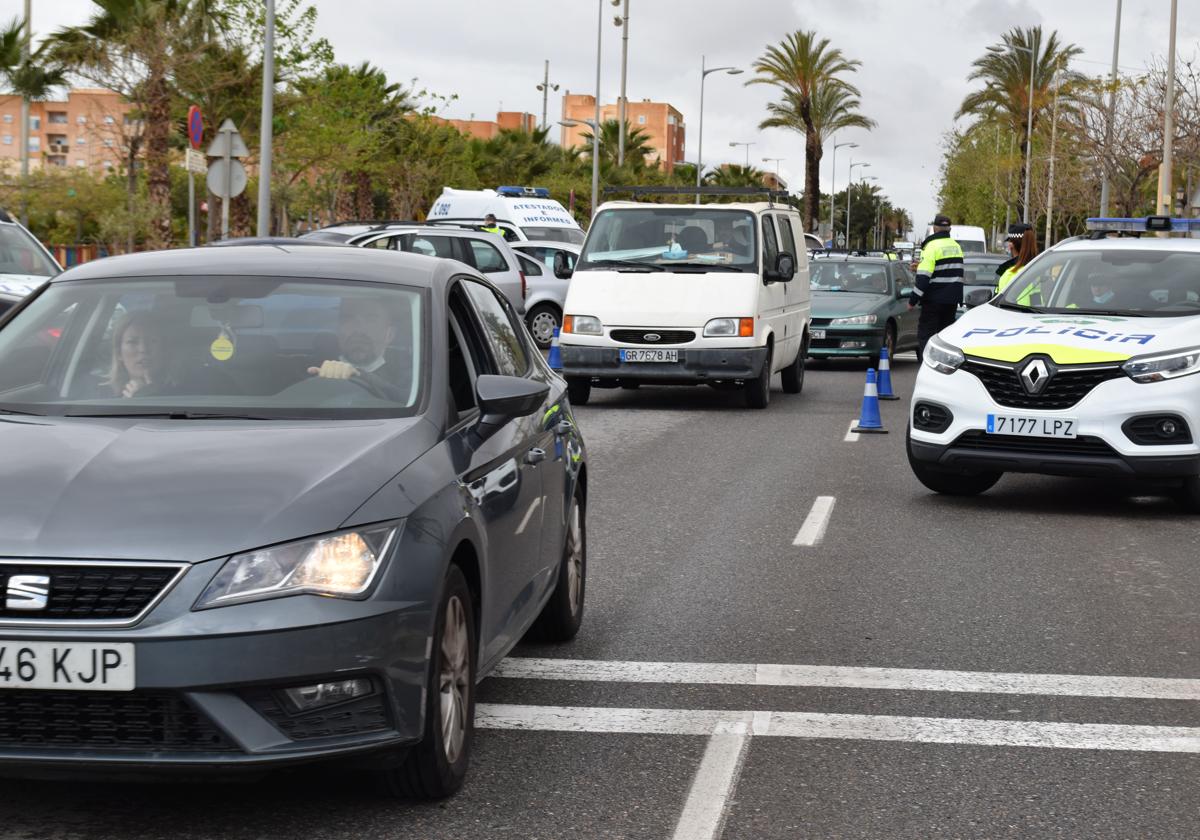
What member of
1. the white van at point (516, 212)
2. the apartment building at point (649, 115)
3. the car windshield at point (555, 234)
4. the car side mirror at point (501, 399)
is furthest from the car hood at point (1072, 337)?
the apartment building at point (649, 115)

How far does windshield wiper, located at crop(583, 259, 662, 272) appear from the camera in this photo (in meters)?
18.4

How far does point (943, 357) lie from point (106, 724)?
7.98m

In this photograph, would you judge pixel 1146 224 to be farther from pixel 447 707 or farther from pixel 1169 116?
pixel 1169 116

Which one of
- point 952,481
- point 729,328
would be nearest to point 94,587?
point 952,481

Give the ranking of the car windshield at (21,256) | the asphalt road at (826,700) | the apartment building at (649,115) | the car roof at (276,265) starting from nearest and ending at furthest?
the asphalt road at (826,700), the car roof at (276,265), the car windshield at (21,256), the apartment building at (649,115)

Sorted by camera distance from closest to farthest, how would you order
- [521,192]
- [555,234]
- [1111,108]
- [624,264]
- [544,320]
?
[624,264], [544,320], [555,234], [521,192], [1111,108]

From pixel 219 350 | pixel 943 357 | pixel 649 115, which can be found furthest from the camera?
pixel 649 115

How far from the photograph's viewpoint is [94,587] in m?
4.21

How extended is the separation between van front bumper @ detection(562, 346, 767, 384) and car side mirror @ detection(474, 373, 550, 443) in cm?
1253

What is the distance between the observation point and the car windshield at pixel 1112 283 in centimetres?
1180

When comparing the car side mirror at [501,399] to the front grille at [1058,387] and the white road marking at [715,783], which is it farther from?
A: the front grille at [1058,387]

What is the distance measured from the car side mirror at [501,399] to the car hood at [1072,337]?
6024mm

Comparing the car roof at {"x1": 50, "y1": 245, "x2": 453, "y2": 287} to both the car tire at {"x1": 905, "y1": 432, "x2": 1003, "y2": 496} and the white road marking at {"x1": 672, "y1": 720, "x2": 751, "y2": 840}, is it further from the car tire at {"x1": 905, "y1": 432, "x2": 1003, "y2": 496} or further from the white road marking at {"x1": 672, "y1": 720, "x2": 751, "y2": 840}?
the car tire at {"x1": 905, "y1": 432, "x2": 1003, "y2": 496}

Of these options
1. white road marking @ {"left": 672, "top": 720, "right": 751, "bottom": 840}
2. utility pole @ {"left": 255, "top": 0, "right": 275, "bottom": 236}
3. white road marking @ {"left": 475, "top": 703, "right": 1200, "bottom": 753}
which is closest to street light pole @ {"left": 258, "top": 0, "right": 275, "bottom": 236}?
utility pole @ {"left": 255, "top": 0, "right": 275, "bottom": 236}
